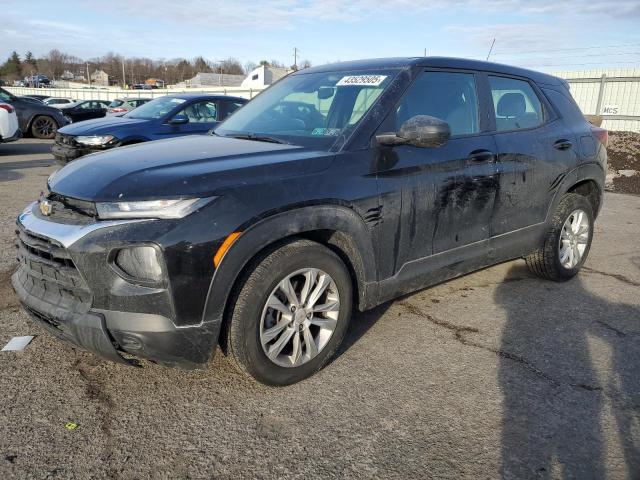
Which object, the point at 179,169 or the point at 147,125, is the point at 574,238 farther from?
the point at 147,125

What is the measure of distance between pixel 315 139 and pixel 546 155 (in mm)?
2104

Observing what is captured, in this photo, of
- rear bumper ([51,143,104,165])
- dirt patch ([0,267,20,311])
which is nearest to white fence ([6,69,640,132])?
rear bumper ([51,143,104,165])

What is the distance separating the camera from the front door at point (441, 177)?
10.7 ft

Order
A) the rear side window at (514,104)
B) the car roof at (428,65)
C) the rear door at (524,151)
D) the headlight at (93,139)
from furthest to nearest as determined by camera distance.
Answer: the headlight at (93,139), the rear side window at (514,104), the rear door at (524,151), the car roof at (428,65)

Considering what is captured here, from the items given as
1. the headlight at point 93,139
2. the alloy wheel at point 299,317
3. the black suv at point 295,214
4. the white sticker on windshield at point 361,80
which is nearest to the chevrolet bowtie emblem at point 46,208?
the black suv at point 295,214

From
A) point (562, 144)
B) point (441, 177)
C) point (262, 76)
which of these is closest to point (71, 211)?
point (441, 177)

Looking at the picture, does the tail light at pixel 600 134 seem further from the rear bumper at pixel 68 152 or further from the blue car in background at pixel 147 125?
the rear bumper at pixel 68 152

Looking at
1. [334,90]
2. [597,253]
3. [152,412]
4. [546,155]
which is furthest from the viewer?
[597,253]

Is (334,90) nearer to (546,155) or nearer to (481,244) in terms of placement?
(481,244)

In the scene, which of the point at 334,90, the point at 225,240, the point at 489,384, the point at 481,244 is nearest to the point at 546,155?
the point at 481,244

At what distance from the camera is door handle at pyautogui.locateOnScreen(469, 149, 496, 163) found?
3674 millimetres

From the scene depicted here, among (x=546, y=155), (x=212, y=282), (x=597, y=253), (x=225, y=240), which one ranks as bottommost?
(x=597, y=253)

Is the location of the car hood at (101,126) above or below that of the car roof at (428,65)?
below

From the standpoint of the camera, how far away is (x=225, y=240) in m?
2.52
